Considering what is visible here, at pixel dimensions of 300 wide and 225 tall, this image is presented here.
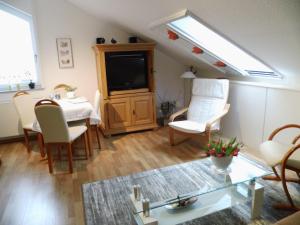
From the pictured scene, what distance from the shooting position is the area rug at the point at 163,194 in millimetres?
1988

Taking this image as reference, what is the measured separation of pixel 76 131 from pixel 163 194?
142cm

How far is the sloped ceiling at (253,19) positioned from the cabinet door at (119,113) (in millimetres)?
1448

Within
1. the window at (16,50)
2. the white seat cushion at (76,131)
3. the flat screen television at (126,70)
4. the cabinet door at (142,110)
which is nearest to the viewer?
the white seat cushion at (76,131)

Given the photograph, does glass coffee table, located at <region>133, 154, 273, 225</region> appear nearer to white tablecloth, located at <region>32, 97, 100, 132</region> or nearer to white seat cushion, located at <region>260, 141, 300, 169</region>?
white seat cushion, located at <region>260, 141, 300, 169</region>

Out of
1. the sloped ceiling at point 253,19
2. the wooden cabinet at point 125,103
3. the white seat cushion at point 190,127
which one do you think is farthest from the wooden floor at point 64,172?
the sloped ceiling at point 253,19

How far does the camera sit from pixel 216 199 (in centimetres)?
198

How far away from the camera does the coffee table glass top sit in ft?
5.85

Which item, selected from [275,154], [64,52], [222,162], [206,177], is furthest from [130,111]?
[275,154]

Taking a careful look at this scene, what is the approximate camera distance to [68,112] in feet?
10.1

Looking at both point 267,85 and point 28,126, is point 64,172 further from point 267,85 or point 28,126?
point 267,85

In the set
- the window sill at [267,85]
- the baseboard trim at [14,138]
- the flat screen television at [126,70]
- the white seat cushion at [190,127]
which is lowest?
the baseboard trim at [14,138]

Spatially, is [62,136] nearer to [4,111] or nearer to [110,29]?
[4,111]

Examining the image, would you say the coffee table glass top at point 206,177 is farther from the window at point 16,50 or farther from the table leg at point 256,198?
the window at point 16,50

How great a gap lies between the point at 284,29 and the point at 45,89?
364 cm
